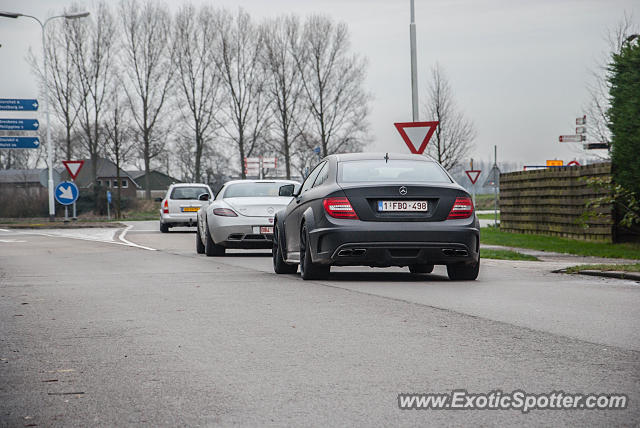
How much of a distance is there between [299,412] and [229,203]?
504 inches

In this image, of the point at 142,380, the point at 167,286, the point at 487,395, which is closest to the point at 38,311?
the point at 167,286

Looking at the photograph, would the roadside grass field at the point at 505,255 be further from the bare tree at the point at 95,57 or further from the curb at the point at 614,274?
the bare tree at the point at 95,57

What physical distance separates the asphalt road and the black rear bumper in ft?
1.16

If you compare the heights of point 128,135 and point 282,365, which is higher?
point 128,135

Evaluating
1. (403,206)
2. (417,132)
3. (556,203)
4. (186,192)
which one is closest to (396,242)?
→ (403,206)

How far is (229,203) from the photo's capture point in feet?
56.4

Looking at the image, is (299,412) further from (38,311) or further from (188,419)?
(38,311)

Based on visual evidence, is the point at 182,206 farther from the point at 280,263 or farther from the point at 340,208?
the point at 340,208

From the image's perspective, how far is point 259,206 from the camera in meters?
16.9

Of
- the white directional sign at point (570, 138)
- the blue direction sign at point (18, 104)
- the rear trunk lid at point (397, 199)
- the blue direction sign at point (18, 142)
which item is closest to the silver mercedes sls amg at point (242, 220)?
the rear trunk lid at point (397, 199)

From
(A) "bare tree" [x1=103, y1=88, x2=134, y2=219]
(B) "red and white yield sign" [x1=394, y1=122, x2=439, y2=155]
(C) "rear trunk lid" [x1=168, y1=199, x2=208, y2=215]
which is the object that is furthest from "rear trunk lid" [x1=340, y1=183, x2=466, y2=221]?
(A) "bare tree" [x1=103, y1=88, x2=134, y2=219]

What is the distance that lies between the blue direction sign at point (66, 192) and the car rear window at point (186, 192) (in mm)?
5630

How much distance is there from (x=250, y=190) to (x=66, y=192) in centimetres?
2047

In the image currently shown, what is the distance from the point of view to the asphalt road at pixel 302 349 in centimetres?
458
